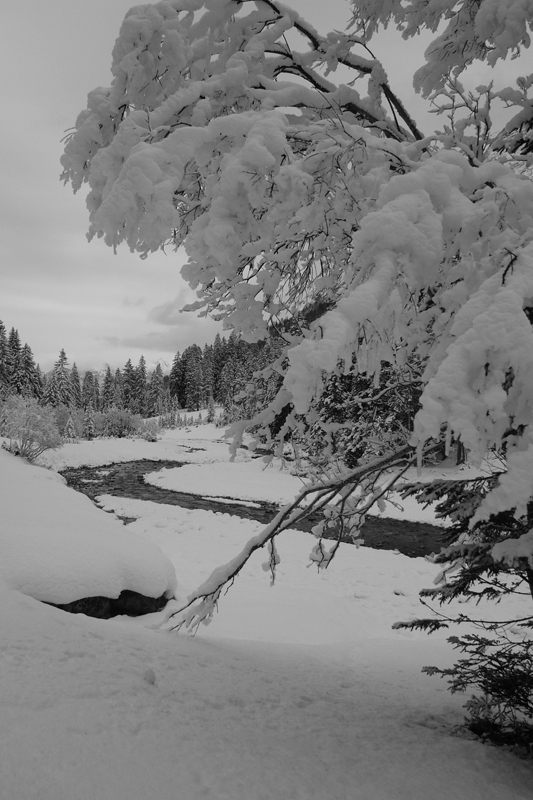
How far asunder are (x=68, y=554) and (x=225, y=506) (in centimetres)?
1199

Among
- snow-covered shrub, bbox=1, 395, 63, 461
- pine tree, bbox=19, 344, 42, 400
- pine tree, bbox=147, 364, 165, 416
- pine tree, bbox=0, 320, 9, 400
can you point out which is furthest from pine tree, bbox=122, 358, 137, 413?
snow-covered shrub, bbox=1, 395, 63, 461

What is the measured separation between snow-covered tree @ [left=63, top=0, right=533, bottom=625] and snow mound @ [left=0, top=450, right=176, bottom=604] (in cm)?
191

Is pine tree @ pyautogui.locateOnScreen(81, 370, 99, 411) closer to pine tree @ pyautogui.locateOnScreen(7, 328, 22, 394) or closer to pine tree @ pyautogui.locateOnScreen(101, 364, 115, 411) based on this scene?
pine tree @ pyautogui.locateOnScreen(101, 364, 115, 411)

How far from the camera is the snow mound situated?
14.3ft

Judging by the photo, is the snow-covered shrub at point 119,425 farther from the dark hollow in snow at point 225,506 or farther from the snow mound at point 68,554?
the snow mound at point 68,554

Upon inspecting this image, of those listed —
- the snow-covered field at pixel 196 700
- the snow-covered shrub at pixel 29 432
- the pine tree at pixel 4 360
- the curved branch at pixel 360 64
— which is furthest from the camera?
the pine tree at pixel 4 360

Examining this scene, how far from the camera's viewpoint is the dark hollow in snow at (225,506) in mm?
11719

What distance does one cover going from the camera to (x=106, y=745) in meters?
2.03

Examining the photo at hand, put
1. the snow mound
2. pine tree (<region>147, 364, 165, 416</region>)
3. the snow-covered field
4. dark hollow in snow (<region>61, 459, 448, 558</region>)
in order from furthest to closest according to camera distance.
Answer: pine tree (<region>147, 364, 165, 416</region>) → dark hollow in snow (<region>61, 459, 448, 558</region>) → the snow mound → the snow-covered field

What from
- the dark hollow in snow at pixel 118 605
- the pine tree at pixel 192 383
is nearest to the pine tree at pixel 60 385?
the pine tree at pixel 192 383

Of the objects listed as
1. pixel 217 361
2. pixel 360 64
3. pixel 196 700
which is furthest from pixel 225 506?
pixel 217 361

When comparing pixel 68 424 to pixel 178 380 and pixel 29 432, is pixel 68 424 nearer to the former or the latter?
pixel 29 432

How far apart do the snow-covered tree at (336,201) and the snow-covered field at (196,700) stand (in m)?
0.85

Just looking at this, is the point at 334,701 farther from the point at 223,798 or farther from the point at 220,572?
the point at 223,798
